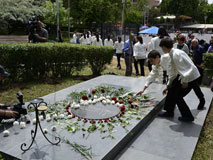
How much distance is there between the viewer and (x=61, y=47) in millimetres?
7711

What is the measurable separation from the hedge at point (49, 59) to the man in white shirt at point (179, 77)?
4.49 meters

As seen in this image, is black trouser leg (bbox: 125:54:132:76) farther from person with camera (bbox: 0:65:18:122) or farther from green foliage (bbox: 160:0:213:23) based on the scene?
green foliage (bbox: 160:0:213:23)

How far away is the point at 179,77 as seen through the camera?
4141 millimetres

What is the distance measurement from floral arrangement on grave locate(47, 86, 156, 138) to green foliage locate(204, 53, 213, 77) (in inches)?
164

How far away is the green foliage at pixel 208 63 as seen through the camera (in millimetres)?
7919

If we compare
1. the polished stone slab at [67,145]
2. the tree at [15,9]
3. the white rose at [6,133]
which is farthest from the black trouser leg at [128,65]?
the tree at [15,9]

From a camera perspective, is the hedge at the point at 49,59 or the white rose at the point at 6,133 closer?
the white rose at the point at 6,133

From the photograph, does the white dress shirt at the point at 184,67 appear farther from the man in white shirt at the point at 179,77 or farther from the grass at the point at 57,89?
the grass at the point at 57,89

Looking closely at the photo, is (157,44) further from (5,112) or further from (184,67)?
(5,112)

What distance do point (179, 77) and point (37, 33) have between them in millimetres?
5954

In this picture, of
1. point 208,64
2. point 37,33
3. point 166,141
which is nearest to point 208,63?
point 208,64

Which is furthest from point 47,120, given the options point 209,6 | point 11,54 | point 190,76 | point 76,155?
point 209,6

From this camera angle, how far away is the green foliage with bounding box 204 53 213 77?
7.92m

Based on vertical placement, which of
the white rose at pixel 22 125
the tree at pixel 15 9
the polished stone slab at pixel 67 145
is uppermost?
the tree at pixel 15 9
